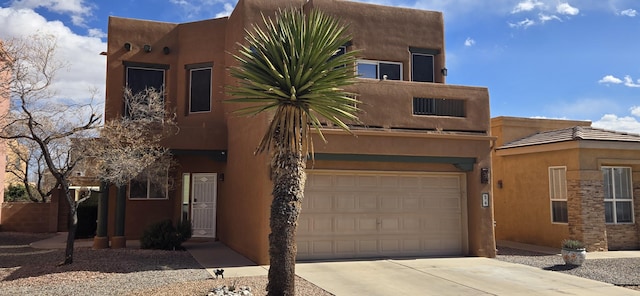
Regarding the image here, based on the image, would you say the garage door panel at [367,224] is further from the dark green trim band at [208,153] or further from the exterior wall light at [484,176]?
the dark green trim band at [208,153]

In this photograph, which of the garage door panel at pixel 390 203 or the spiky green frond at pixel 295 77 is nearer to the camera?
the spiky green frond at pixel 295 77

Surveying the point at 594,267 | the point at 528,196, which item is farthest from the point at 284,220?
the point at 528,196

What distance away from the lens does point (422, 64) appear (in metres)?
16.5

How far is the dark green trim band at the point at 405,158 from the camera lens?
12.3m

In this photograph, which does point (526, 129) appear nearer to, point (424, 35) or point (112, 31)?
point (424, 35)

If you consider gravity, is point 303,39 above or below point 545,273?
above

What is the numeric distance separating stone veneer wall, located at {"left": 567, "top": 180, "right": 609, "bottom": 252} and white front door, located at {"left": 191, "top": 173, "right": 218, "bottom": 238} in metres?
11.1

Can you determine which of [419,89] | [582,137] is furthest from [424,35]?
[582,137]

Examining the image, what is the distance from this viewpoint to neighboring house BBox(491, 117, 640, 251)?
14945mm

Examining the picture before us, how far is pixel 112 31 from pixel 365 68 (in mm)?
8327

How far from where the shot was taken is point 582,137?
596 inches

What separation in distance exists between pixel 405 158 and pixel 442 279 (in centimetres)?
364

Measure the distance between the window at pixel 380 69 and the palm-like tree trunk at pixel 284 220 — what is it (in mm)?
8296

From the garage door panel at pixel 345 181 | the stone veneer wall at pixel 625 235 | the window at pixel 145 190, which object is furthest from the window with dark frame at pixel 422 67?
the window at pixel 145 190
